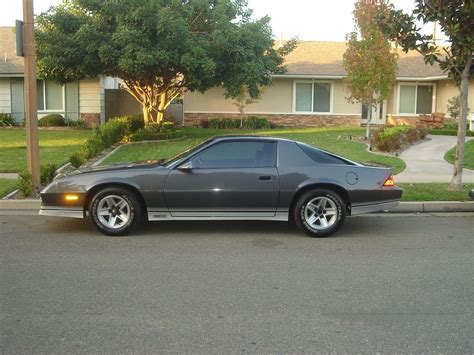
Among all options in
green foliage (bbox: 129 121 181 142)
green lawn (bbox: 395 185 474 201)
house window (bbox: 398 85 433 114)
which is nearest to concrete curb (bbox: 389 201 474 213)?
green lawn (bbox: 395 185 474 201)

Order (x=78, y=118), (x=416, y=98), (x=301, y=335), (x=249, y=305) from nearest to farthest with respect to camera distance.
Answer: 1. (x=301, y=335)
2. (x=249, y=305)
3. (x=78, y=118)
4. (x=416, y=98)

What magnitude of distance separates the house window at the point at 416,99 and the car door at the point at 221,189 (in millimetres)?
22693

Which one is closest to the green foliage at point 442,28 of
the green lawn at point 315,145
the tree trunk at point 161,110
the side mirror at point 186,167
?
the green lawn at point 315,145

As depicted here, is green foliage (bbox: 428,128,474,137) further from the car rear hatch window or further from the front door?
the car rear hatch window

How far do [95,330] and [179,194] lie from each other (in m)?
3.35

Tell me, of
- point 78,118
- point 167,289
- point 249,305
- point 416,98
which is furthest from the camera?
point 416,98

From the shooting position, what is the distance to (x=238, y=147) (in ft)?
25.4

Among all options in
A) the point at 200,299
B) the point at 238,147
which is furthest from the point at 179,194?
the point at 200,299

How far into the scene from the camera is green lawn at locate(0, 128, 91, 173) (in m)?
13.8

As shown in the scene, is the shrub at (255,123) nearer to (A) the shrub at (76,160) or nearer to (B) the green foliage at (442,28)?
(A) the shrub at (76,160)

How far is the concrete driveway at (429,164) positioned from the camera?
12.4m

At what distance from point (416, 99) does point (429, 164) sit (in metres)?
15.0

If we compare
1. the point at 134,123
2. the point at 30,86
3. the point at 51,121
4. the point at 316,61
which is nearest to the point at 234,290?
the point at 30,86

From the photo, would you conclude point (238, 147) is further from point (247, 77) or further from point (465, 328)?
point (247, 77)
